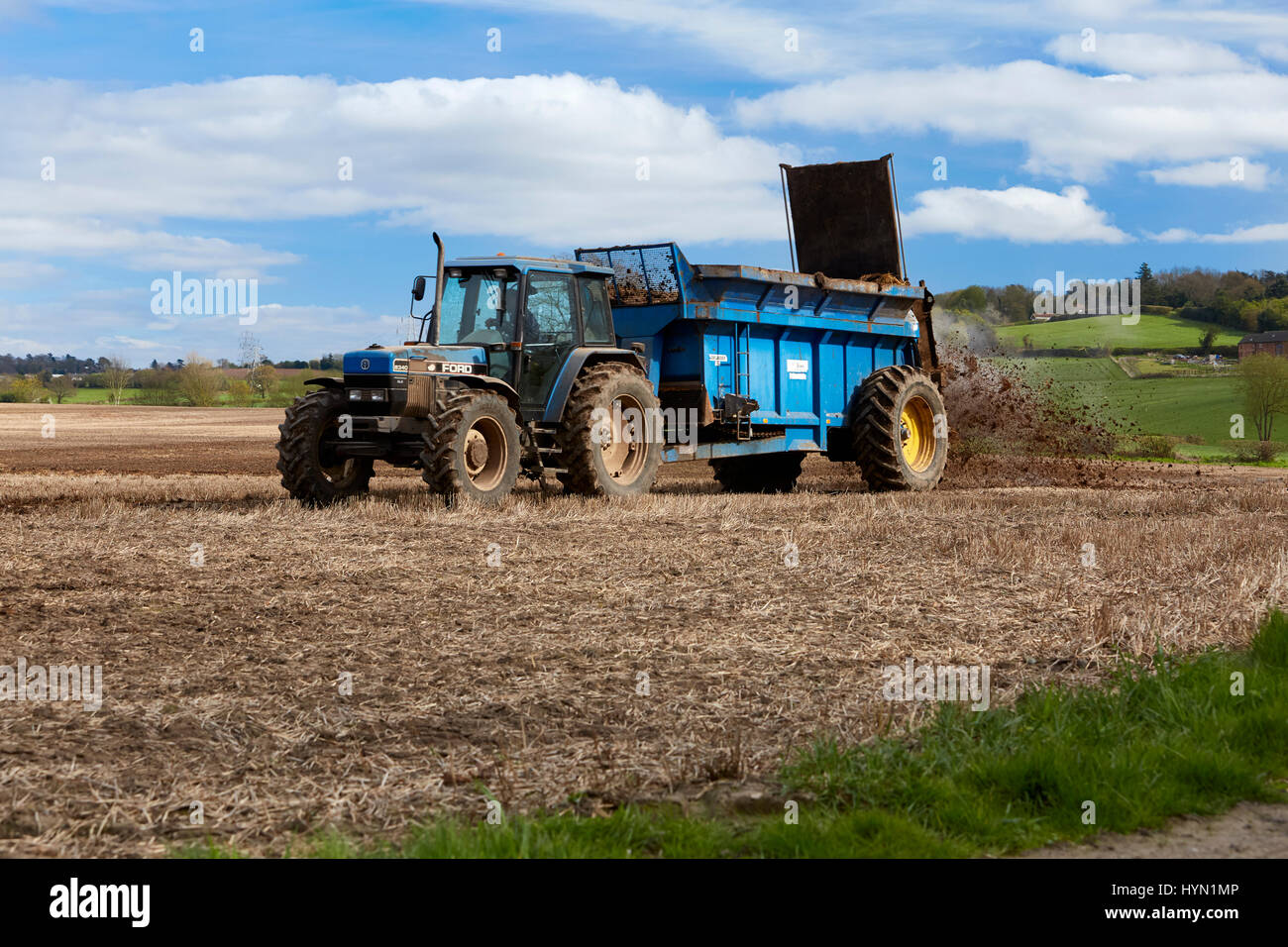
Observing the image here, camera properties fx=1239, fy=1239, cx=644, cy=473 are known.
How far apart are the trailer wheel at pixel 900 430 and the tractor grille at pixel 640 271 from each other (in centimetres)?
328

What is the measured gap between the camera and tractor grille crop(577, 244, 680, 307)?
13.4 m

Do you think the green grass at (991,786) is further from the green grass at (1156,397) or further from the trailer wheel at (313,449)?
the green grass at (1156,397)


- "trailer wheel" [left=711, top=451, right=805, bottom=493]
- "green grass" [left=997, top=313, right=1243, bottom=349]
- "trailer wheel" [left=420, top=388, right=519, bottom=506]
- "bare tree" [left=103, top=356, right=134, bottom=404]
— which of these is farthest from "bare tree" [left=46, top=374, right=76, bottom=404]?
"trailer wheel" [left=420, top=388, right=519, bottom=506]

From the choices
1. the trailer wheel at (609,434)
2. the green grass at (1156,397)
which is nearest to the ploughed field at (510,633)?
the trailer wheel at (609,434)

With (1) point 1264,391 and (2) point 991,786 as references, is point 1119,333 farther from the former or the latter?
(2) point 991,786

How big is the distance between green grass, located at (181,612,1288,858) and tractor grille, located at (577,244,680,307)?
28.7ft

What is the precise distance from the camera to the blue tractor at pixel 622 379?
1177 centimetres

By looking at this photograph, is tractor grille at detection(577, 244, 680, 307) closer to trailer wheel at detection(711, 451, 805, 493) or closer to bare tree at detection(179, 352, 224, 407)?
trailer wheel at detection(711, 451, 805, 493)

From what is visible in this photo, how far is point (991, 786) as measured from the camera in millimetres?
4156

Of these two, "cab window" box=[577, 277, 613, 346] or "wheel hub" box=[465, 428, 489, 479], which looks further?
"cab window" box=[577, 277, 613, 346]

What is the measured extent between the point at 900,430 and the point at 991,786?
1152cm

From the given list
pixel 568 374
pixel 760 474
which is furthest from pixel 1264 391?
pixel 568 374

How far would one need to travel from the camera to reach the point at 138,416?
47.0 meters

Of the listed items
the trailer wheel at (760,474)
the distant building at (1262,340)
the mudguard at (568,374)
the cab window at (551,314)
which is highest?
the distant building at (1262,340)
